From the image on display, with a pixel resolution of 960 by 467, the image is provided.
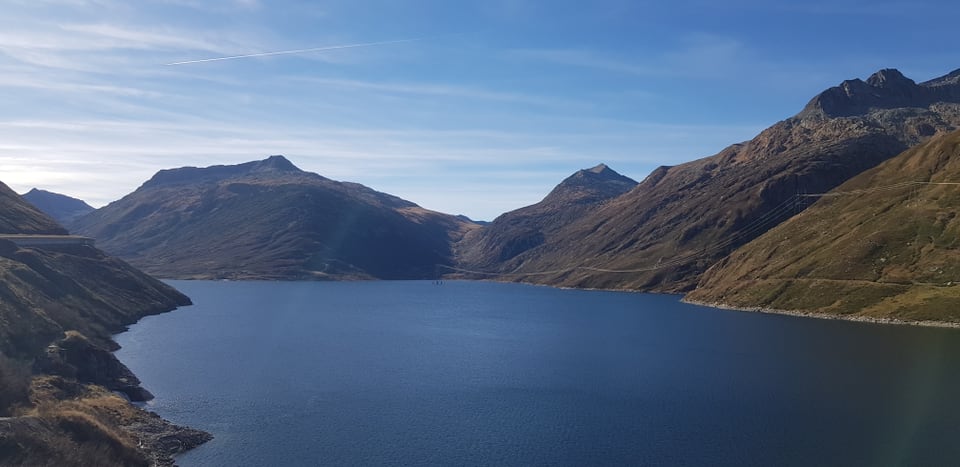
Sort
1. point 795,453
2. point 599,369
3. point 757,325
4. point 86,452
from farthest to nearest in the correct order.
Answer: point 757,325 → point 599,369 → point 795,453 → point 86,452

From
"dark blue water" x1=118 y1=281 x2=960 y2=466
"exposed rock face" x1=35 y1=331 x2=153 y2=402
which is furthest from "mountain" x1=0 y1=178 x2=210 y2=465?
"dark blue water" x1=118 y1=281 x2=960 y2=466

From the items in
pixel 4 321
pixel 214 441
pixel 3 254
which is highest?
pixel 3 254

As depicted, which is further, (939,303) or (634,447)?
(939,303)

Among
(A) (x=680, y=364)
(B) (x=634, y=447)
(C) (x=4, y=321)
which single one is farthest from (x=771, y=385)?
(C) (x=4, y=321)

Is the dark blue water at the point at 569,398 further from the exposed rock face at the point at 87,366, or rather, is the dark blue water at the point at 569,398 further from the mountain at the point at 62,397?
the mountain at the point at 62,397

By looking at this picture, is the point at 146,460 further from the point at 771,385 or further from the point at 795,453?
the point at 771,385

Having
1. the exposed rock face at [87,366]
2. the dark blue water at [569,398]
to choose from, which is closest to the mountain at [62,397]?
the exposed rock face at [87,366]

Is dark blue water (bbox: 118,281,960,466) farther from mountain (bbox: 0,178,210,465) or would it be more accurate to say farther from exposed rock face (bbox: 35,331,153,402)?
mountain (bbox: 0,178,210,465)

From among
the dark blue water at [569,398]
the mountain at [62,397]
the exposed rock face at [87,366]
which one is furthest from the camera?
the exposed rock face at [87,366]
